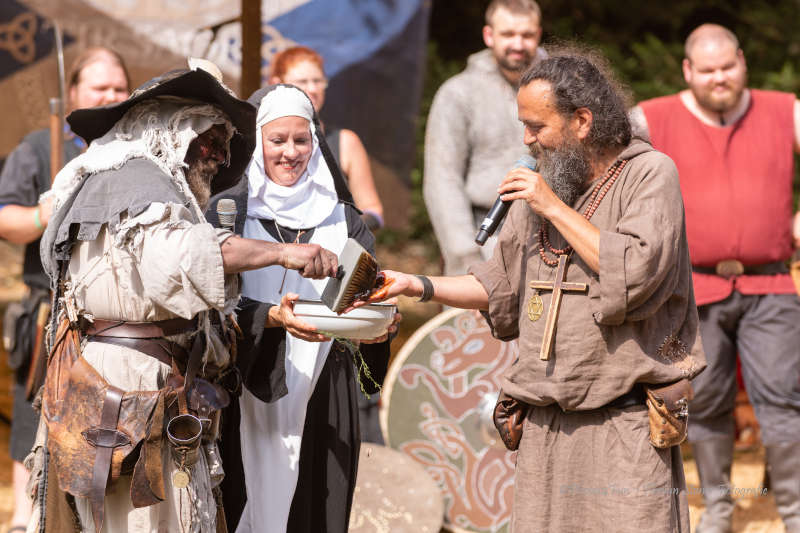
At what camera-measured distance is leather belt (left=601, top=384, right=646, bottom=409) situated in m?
3.15

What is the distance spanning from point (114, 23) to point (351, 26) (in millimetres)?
1717

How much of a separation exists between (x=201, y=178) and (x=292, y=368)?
846mm

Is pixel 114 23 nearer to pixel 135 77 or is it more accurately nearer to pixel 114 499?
pixel 135 77

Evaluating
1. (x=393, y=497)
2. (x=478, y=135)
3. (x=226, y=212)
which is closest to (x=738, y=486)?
(x=393, y=497)

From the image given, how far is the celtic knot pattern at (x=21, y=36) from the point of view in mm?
7066

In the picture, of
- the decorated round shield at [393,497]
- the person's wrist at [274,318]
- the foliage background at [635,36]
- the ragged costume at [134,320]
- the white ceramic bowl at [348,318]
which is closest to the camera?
the ragged costume at [134,320]

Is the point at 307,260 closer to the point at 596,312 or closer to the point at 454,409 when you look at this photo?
the point at 596,312

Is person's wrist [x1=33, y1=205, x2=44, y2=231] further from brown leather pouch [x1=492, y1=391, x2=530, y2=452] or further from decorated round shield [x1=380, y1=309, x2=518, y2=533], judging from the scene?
brown leather pouch [x1=492, y1=391, x2=530, y2=452]

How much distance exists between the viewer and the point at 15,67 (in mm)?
7062

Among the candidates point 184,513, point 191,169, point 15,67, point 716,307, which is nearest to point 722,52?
point 716,307

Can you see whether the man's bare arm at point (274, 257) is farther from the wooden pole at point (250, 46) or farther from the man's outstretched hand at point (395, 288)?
the wooden pole at point (250, 46)

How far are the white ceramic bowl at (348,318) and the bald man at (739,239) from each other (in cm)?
219

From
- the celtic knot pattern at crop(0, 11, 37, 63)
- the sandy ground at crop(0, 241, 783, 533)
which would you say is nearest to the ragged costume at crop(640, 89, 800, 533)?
the sandy ground at crop(0, 241, 783, 533)

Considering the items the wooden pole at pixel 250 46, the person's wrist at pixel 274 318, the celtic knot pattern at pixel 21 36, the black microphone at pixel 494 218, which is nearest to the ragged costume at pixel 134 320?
the person's wrist at pixel 274 318
